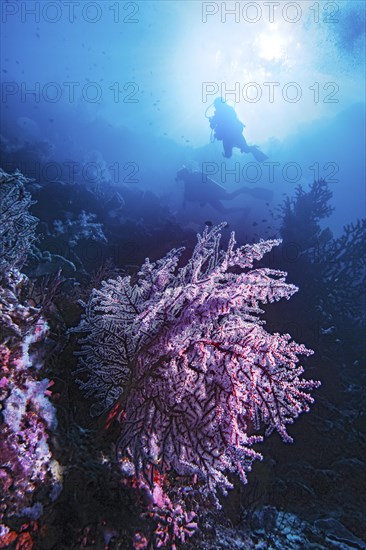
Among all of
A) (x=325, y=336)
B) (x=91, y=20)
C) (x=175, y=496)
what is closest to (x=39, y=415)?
(x=175, y=496)

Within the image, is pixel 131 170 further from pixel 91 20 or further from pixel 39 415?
pixel 91 20

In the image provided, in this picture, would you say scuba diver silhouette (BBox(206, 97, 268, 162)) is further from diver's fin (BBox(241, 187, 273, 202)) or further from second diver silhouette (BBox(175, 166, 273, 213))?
diver's fin (BBox(241, 187, 273, 202))

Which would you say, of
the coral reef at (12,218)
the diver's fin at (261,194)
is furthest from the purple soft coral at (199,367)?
the diver's fin at (261,194)

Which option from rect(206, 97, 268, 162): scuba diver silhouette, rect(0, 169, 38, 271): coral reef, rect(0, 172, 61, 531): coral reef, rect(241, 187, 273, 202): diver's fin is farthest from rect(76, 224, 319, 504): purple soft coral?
rect(241, 187, 273, 202): diver's fin

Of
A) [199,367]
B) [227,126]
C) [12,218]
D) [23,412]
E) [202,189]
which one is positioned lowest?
[23,412]

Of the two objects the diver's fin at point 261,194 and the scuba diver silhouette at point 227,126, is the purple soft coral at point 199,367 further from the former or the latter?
the diver's fin at point 261,194

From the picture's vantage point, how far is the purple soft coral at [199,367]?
8.02 feet

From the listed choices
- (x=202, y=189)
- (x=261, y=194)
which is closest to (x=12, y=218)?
(x=202, y=189)

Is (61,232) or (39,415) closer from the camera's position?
(39,415)

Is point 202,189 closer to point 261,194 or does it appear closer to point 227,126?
point 227,126

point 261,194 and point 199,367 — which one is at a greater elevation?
point 261,194

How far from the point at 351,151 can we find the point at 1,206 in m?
58.5

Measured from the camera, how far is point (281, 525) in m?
4.38

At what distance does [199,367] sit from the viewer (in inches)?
101
